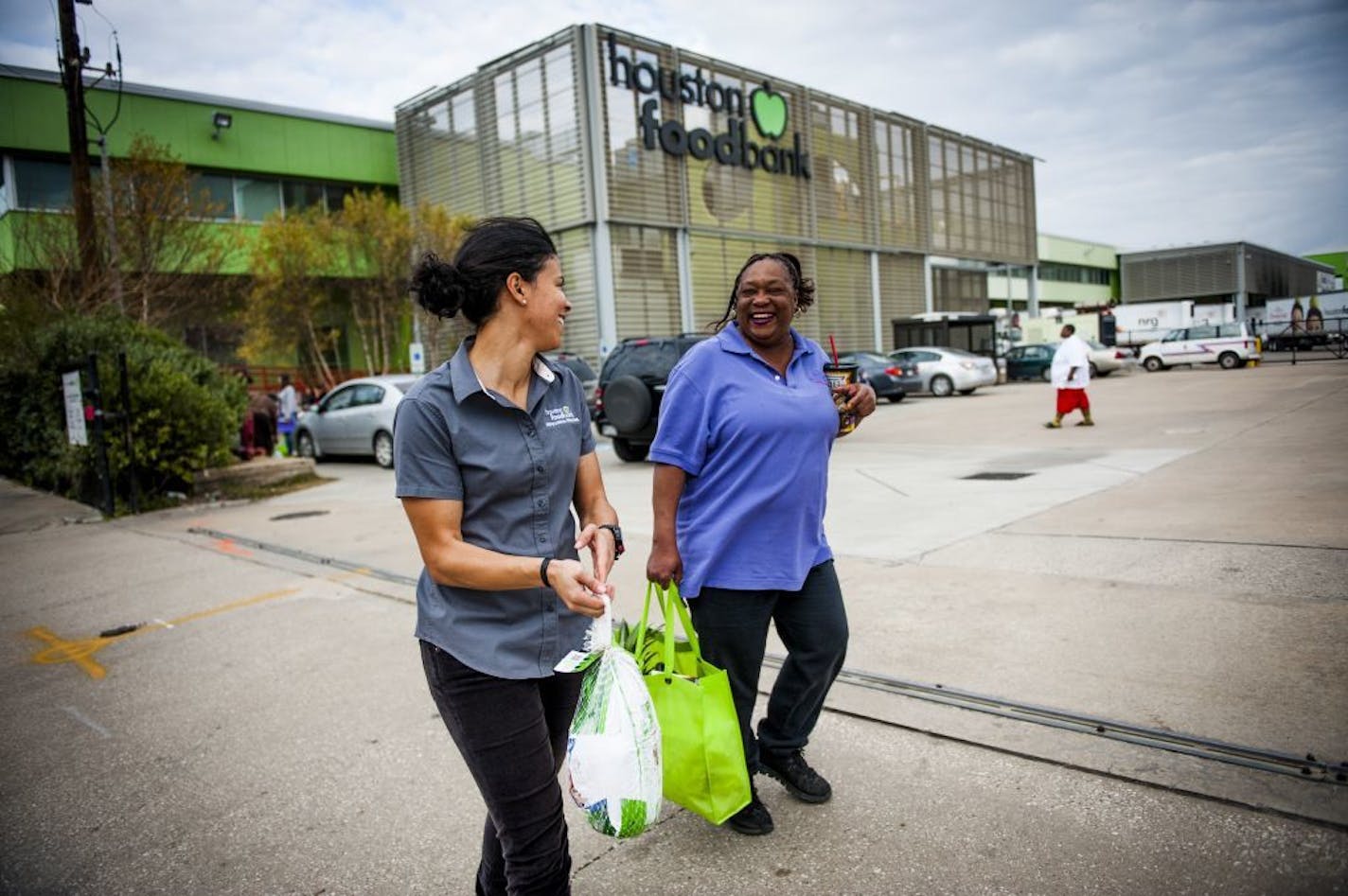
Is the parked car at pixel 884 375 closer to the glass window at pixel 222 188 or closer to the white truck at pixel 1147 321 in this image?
the glass window at pixel 222 188

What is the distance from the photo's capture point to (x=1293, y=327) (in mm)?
32781

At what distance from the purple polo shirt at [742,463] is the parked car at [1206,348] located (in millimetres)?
32395

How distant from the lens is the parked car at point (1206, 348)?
2955 centimetres

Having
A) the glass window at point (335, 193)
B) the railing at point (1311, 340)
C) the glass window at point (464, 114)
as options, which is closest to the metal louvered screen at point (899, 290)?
the railing at point (1311, 340)

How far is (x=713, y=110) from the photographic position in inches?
1100

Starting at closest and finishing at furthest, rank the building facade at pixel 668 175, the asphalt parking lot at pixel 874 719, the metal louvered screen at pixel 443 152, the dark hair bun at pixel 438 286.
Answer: the dark hair bun at pixel 438 286, the asphalt parking lot at pixel 874 719, the building facade at pixel 668 175, the metal louvered screen at pixel 443 152

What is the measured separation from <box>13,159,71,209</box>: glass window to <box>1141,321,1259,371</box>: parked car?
35.7 meters

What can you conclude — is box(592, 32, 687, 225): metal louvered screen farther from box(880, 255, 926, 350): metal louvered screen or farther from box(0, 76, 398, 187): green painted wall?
box(880, 255, 926, 350): metal louvered screen

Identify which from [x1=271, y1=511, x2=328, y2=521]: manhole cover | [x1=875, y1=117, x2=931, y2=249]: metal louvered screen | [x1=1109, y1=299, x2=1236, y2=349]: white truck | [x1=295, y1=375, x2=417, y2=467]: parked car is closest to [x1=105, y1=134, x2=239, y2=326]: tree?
[x1=295, y1=375, x2=417, y2=467]: parked car

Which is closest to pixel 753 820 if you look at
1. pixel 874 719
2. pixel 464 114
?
pixel 874 719

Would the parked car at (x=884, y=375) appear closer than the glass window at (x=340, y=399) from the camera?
No

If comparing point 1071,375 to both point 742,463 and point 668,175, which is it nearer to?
point 742,463

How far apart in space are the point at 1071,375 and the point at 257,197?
85.8ft

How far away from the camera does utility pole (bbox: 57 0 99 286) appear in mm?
13000
